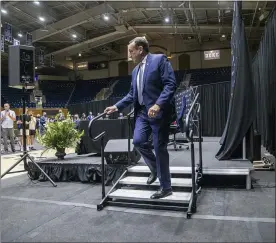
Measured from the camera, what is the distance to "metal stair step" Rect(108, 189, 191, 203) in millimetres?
2586

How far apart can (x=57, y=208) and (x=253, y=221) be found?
1734 mm

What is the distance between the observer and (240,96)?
363cm

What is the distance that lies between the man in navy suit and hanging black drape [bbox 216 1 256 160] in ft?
4.63

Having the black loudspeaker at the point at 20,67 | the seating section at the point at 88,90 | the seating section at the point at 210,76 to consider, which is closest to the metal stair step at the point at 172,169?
the black loudspeaker at the point at 20,67

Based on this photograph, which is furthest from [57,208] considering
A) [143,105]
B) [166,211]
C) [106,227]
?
[143,105]

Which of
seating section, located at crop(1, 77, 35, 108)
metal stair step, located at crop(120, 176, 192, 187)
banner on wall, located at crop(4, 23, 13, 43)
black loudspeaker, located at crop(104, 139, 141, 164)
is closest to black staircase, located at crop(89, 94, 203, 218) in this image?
metal stair step, located at crop(120, 176, 192, 187)

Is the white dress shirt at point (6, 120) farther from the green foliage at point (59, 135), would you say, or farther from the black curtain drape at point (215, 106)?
the black curtain drape at point (215, 106)

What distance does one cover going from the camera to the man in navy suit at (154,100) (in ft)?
8.21

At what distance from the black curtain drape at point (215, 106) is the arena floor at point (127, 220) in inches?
305

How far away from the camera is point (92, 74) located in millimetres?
25062

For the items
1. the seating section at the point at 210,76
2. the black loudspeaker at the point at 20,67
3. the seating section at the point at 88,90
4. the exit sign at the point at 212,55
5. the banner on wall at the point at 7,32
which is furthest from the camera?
the seating section at the point at 88,90

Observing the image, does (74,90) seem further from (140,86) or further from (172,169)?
(140,86)

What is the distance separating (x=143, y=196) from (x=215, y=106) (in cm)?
890

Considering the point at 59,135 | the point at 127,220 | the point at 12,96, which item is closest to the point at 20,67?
the point at 59,135
